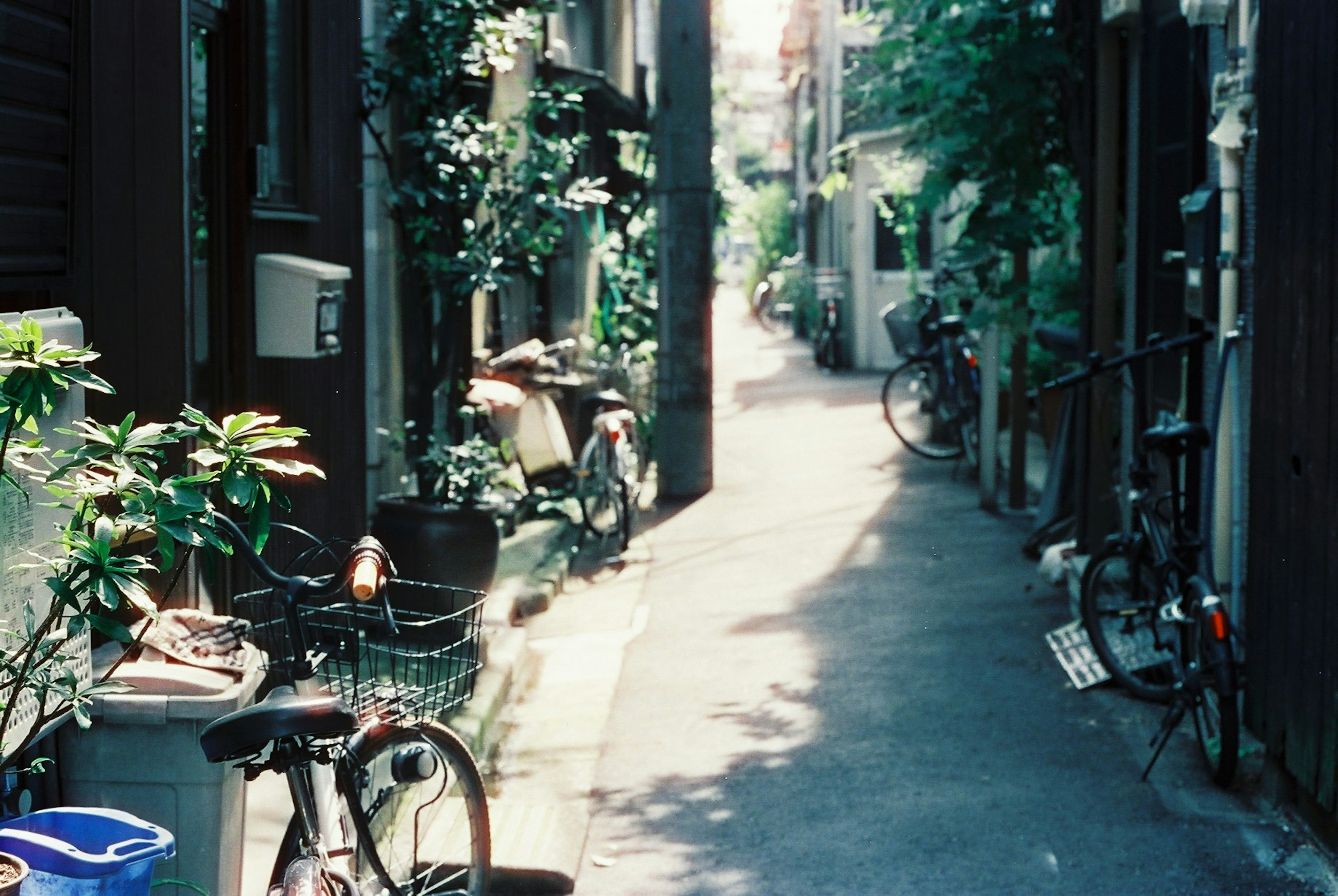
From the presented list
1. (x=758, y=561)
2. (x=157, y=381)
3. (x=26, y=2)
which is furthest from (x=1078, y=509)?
(x=26, y=2)

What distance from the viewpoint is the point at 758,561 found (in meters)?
11.1

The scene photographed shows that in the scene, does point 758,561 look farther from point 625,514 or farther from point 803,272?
point 803,272

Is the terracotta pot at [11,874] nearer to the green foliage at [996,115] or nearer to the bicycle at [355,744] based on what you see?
the bicycle at [355,744]

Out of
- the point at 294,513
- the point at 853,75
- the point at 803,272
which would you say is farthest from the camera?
the point at 803,272

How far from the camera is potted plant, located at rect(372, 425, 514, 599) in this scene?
830 centimetres

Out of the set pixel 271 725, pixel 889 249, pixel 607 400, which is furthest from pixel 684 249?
pixel 889 249

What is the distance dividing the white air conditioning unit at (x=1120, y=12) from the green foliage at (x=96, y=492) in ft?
21.4

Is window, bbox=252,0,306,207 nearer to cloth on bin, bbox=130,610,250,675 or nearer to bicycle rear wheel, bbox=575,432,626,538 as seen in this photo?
cloth on bin, bbox=130,610,250,675

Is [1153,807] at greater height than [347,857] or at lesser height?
lesser

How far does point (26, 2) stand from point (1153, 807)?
4.61 metres

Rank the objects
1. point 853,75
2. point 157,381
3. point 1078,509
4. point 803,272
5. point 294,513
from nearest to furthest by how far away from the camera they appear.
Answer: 1. point 157,381
2. point 294,513
3. point 1078,509
4. point 853,75
5. point 803,272

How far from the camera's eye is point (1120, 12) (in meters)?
8.73

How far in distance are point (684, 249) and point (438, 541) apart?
6454mm

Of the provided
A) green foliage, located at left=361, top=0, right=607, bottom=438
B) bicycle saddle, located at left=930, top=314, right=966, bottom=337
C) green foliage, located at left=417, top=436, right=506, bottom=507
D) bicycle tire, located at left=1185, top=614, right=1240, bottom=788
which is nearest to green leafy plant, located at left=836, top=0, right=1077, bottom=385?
green foliage, located at left=361, top=0, right=607, bottom=438
